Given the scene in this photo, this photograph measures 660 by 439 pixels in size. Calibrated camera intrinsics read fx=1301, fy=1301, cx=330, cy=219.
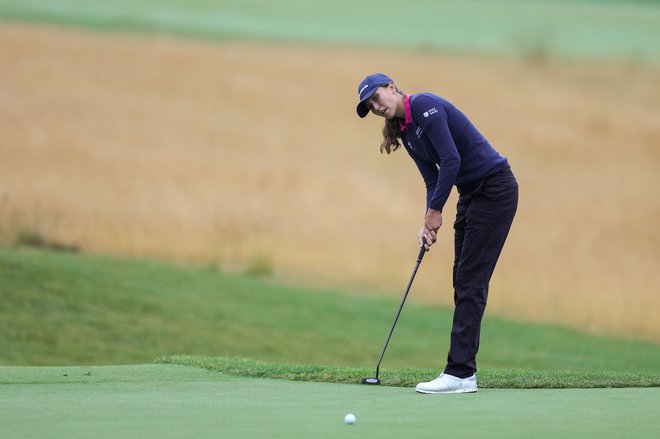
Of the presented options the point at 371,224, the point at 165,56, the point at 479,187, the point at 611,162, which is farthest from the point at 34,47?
the point at 479,187

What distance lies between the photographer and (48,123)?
23.5 metres

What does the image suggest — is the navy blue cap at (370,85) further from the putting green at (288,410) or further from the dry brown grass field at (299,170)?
the dry brown grass field at (299,170)

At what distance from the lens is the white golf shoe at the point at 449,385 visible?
7.20m

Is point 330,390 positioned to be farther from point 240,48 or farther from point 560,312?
point 240,48

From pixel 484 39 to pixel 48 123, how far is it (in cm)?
1861

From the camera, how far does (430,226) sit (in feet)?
24.3

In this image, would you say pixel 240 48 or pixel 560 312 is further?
pixel 240 48

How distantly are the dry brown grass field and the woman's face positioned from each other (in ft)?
36.7

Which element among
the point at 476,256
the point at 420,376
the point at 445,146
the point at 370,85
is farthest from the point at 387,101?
the point at 420,376

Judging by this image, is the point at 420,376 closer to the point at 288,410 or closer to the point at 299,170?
the point at 288,410

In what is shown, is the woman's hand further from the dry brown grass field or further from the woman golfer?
the dry brown grass field

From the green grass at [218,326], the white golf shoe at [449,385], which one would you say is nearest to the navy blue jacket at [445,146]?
the white golf shoe at [449,385]

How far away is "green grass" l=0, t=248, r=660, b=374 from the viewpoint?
14.4 metres

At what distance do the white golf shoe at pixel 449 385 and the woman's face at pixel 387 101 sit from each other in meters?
1.50
